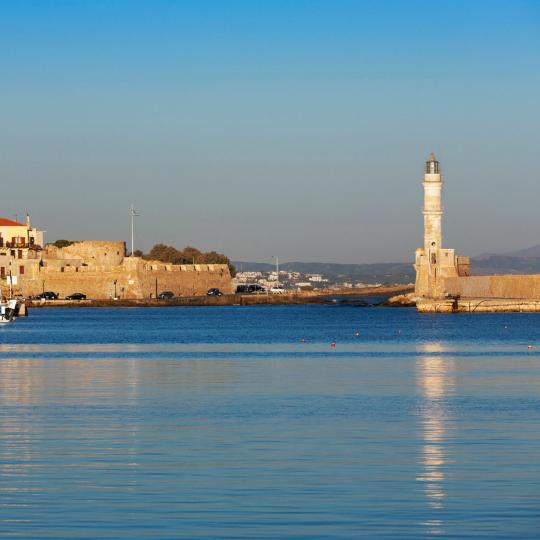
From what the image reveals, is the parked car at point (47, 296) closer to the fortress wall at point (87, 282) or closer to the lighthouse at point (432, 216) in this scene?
the fortress wall at point (87, 282)

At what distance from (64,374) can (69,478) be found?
13500 millimetres

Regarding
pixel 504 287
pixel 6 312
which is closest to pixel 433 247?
pixel 504 287

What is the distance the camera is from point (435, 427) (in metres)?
14.9

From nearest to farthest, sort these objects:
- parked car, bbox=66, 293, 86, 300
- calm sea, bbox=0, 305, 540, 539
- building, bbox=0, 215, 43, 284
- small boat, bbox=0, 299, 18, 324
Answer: calm sea, bbox=0, 305, 540, 539
small boat, bbox=0, 299, 18, 324
building, bbox=0, 215, 43, 284
parked car, bbox=66, 293, 86, 300

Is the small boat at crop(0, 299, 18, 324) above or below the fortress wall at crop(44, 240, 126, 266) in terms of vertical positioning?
below

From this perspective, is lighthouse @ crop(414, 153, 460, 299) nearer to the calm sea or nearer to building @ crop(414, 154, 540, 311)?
building @ crop(414, 154, 540, 311)

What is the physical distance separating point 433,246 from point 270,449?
5771 cm

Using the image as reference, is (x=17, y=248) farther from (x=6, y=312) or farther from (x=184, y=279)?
(x=6, y=312)

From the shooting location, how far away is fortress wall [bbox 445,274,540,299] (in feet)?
246

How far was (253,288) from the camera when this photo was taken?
120m

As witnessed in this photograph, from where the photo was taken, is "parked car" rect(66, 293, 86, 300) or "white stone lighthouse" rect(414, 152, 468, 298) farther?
"parked car" rect(66, 293, 86, 300)

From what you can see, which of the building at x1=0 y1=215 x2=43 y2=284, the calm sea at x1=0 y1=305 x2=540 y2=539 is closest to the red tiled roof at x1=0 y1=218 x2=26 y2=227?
the building at x1=0 y1=215 x2=43 y2=284

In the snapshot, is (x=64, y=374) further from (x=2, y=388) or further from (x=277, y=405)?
(x=277, y=405)

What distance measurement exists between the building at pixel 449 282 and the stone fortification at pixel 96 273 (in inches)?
788
